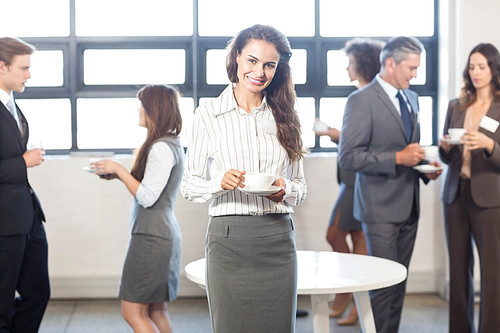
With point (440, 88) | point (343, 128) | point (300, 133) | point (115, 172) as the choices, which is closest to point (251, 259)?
point (300, 133)

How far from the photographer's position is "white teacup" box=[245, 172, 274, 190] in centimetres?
202

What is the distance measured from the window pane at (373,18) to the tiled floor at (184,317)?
77.8 inches

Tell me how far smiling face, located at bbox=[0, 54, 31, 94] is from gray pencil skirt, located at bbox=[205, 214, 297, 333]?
162 cm

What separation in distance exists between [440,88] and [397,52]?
1.60m

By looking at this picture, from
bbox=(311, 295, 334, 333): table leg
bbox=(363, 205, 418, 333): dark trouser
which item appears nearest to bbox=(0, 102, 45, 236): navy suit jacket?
bbox=(311, 295, 334, 333): table leg

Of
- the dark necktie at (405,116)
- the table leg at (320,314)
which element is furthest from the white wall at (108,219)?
the table leg at (320,314)

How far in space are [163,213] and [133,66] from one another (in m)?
2.23

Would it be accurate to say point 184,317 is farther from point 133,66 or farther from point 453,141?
point 453,141

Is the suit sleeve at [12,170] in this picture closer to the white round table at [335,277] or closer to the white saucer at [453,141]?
the white round table at [335,277]

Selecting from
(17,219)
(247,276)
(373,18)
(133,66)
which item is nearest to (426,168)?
(247,276)

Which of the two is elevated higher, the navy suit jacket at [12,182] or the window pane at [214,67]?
the window pane at [214,67]

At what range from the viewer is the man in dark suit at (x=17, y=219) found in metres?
3.19

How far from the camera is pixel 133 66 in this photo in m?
5.16

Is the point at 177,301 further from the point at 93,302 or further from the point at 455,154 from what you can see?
the point at 455,154
